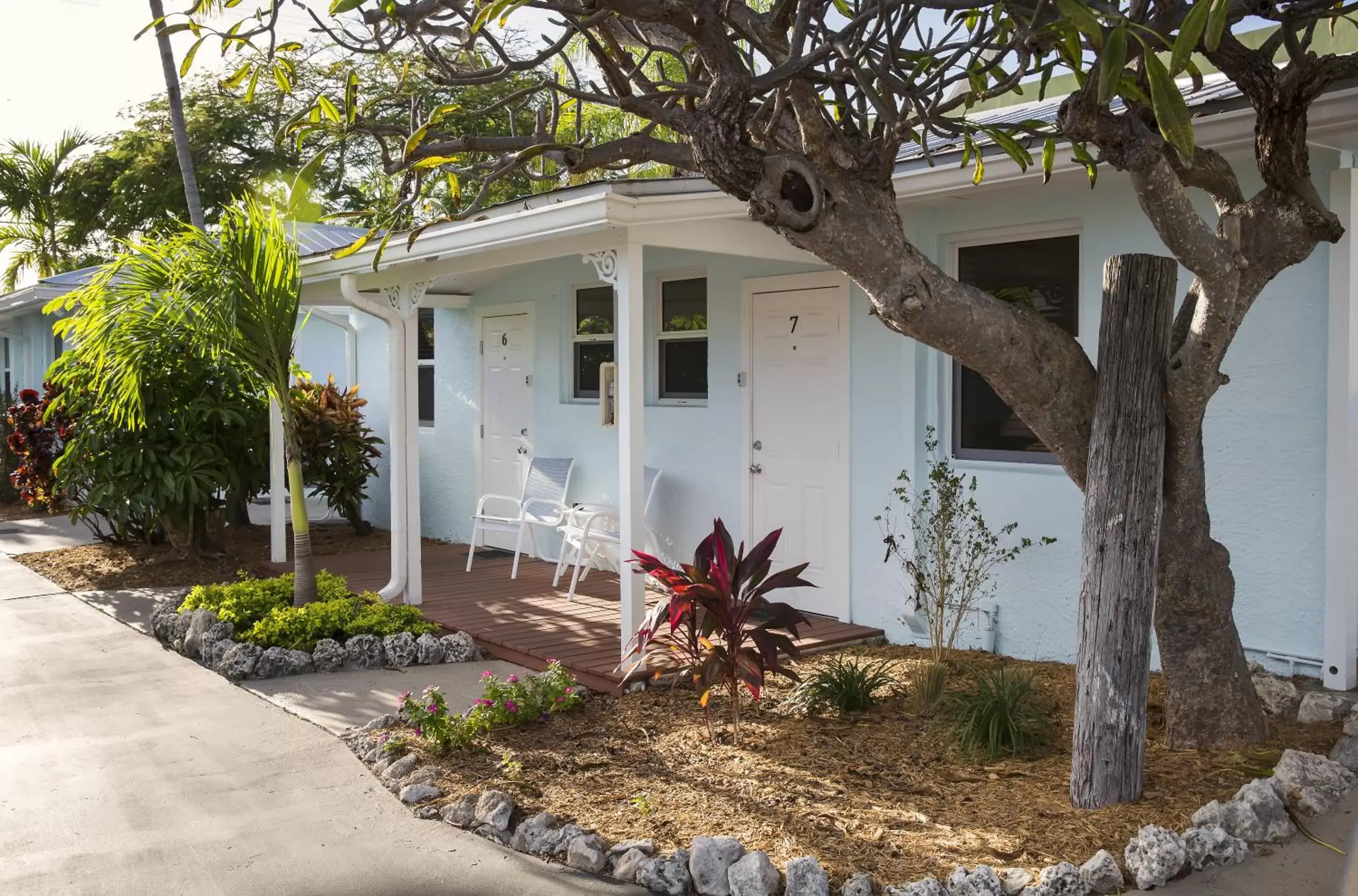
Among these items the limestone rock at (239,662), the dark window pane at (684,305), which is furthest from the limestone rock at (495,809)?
the dark window pane at (684,305)

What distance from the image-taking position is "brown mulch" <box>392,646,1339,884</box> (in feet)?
13.2

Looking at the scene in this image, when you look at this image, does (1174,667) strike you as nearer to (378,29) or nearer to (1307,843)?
(1307,843)

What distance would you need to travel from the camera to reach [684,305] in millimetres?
9000

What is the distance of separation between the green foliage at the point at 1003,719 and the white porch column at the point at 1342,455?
1404 millimetres

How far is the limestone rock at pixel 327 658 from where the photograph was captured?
7.07m

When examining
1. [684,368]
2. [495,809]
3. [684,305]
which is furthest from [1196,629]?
[684,305]

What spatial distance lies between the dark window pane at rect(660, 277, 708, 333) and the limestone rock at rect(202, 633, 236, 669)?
392 cm

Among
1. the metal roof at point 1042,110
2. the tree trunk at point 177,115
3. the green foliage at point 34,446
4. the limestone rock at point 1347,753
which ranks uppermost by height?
the tree trunk at point 177,115

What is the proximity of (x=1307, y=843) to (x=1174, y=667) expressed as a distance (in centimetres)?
90

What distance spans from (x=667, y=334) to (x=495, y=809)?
521cm

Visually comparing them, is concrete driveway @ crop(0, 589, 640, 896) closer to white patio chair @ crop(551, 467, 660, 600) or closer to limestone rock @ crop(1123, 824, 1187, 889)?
limestone rock @ crop(1123, 824, 1187, 889)

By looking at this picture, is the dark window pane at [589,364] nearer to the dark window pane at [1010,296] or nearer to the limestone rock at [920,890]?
the dark window pane at [1010,296]

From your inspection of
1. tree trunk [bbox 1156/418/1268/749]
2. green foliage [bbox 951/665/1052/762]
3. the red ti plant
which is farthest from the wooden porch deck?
tree trunk [bbox 1156/418/1268/749]

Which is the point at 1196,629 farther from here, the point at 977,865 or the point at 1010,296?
the point at 1010,296
